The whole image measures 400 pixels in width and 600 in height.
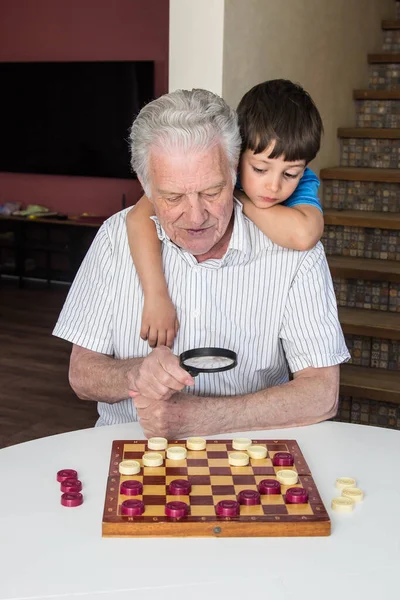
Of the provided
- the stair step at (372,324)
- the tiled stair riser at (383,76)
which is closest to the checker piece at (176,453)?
the stair step at (372,324)

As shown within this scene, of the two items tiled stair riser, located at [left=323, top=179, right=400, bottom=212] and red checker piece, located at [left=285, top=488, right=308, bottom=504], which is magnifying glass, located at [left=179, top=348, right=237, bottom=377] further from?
tiled stair riser, located at [left=323, top=179, right=400, bottom=212]

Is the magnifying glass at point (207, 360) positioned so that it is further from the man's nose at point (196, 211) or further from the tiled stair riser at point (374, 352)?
the tiled stair riser at point (374, 352)

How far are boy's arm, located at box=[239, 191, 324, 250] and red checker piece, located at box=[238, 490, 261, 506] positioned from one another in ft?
2.42

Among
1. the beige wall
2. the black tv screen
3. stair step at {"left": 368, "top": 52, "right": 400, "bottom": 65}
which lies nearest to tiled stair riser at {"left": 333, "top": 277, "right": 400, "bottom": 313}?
the beige wall

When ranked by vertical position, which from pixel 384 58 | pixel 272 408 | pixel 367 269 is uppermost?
pixel 384 58

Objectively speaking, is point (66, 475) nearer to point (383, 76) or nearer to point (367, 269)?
point (367, 269)

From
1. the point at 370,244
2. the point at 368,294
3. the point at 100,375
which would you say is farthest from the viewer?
the point at 370,244

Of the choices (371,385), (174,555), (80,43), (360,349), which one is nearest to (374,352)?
(360,349)

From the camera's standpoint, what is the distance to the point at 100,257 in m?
1.96

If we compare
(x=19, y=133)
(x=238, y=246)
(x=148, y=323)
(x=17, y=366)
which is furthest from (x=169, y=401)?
(x=19, y=133)

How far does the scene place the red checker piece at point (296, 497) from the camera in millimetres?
1279

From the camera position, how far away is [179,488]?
4.26ft

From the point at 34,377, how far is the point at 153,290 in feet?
10.2

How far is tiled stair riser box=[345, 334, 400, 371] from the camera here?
11.3 ft
